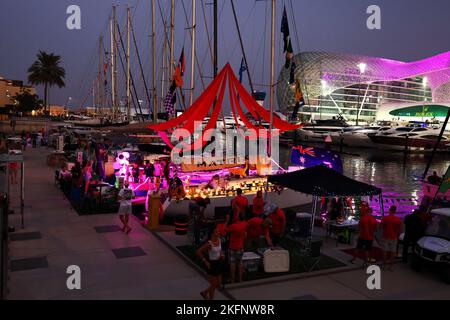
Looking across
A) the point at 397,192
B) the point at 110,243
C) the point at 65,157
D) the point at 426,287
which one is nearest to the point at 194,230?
the point at 110,243

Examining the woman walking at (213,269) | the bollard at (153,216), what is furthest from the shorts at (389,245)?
the bollard at (153,216)

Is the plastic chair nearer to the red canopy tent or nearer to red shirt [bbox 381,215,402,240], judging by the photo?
red shirt [bbox 381,215,402,240]

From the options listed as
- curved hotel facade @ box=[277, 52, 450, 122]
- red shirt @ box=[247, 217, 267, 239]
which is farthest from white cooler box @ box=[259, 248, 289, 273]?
curved hotel facade @ box=[277, 52, 450, 122]

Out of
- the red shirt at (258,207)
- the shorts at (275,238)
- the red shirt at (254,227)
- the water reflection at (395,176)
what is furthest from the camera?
the water reflection at (395,176)

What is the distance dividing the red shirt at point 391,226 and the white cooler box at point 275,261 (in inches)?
106

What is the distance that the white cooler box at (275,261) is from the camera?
9875 millimetres

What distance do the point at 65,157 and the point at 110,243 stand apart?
1724 centimetres

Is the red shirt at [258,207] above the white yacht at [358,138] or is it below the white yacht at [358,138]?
below

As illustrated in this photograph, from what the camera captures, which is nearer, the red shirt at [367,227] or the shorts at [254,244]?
the red shirt at [367,227]

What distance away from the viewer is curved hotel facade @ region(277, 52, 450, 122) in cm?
13512

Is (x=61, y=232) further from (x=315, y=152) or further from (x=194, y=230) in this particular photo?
(x=315, y=152)

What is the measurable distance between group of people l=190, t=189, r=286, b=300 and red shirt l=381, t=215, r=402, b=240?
8.73 feet

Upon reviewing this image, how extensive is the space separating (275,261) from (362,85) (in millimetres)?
139454

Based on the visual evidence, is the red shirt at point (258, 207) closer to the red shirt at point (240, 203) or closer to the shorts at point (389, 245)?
the red shirt at point (240, 203)
